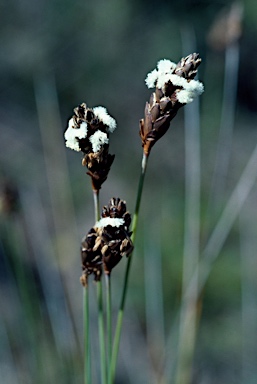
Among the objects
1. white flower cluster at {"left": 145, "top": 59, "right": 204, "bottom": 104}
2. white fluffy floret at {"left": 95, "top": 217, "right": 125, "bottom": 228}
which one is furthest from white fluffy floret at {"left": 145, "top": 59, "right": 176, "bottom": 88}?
white fluffy floret at {"left": 95, "top": 217, "right": 125, "bottom": 228}

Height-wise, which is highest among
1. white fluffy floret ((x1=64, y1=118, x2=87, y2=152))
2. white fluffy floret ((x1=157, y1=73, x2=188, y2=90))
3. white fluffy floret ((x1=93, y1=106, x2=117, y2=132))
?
white fluffy floret ((x1=157, y1=73, x2=188, y2=90))

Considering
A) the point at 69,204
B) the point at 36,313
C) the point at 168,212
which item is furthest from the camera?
the point at 168,212

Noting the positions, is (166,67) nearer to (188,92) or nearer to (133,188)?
(188,92)

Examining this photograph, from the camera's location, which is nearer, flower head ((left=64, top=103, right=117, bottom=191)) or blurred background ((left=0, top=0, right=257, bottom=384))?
flower head ((left=64, top=103, right=117, bottom=191))

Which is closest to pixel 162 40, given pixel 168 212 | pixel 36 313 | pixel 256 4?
pixel 256 4

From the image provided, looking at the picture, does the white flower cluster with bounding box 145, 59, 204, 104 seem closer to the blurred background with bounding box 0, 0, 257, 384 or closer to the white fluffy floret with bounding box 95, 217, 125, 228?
the white fluffy floret with bounding box 95, 217, 125, 228

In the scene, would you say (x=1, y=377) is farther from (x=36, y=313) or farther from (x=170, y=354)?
(x=170, y=354)
